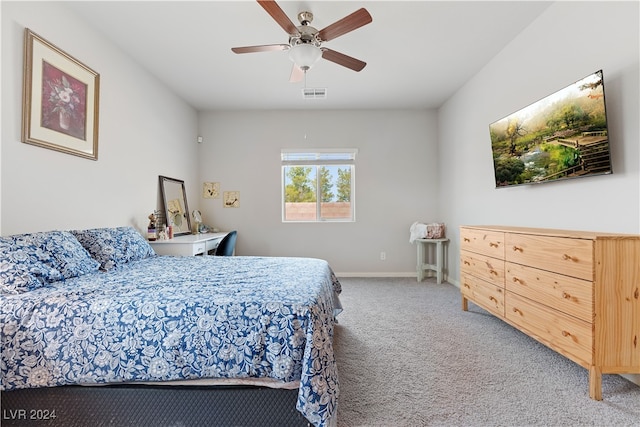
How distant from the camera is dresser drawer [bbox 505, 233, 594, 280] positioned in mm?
1782

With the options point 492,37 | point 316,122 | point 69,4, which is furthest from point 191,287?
point 316,122

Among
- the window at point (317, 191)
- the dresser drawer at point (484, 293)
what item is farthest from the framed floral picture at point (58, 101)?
the dresser drawer at point (484, 293)

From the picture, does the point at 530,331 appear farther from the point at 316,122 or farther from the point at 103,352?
the point at 316,122

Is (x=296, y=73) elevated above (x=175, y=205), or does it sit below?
above

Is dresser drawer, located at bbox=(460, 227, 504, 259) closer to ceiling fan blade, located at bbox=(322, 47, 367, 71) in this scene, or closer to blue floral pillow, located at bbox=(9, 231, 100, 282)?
ceiling fan blade, located at bbox=(322, 47, 367, 71)

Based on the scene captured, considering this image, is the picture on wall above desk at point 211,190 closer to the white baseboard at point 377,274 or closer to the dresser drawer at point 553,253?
the white baseboard at point 377,274

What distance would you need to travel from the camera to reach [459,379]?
1993 millimetres

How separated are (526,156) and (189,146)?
13.8ft

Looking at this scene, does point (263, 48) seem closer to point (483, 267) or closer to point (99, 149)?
point (99, 149)

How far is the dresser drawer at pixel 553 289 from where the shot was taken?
5.86 feet

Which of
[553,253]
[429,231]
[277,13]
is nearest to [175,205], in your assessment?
[277,13]

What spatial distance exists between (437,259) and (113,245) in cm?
387

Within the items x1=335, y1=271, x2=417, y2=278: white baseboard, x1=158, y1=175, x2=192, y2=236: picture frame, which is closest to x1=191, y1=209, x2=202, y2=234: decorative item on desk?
x1=158, y1=175, x2=192, y2=236: picture frame

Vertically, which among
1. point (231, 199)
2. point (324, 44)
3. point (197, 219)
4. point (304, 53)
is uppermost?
point (324, 44)
